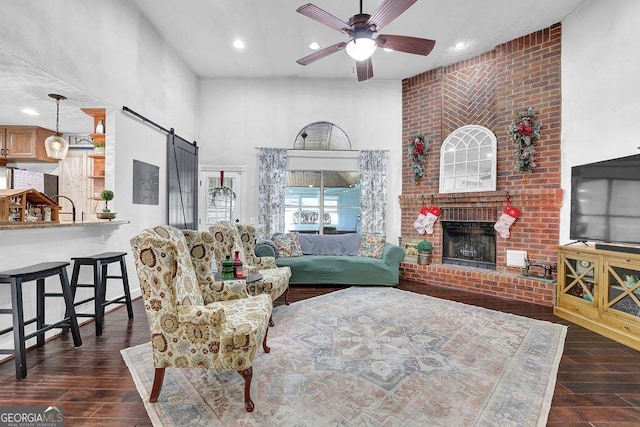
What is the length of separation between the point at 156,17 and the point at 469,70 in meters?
4.74

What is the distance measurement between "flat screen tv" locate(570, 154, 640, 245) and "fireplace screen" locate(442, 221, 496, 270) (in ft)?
4.42

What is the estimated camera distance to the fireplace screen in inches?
181

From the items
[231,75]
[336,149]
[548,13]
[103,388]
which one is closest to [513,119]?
[548,13]

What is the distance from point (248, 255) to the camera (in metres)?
3.67

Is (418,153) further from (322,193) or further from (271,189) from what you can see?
(271,189)

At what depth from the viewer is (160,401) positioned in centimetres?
174

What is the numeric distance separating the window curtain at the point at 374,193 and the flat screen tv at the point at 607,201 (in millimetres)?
2772

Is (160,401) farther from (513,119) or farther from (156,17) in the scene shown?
(513,119)

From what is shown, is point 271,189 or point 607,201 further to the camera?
point 271,189

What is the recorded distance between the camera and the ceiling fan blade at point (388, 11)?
85.7 inches

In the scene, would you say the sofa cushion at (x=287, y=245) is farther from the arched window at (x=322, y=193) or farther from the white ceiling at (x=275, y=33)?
the white ceiling at (x=275, y=33)

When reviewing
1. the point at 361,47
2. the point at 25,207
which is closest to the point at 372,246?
the point at 361,47

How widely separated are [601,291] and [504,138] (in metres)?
2.42

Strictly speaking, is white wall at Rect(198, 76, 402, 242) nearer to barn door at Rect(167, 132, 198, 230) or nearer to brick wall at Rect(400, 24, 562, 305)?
barn door at Rect(167, 132, 198, 230)
